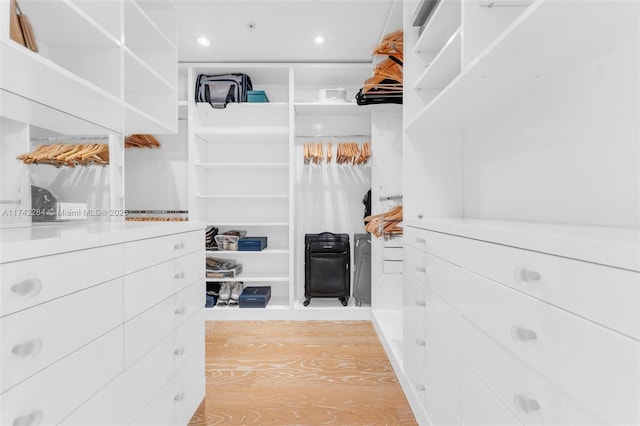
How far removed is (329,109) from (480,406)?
267cm

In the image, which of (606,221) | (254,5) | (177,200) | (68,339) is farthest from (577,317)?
(177,200)

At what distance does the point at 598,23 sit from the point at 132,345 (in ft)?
5.38

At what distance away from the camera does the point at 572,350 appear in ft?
1.93

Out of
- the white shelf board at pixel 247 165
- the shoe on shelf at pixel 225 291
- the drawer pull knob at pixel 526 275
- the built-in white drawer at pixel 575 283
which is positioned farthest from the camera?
the shoe on shelf at pixel 225 291

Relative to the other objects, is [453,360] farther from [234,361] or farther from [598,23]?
[234,361]

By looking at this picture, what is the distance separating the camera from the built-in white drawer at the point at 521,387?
0.59 m

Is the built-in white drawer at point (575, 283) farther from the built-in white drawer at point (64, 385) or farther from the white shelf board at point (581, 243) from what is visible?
the built-in white drawer at point (64, 385)

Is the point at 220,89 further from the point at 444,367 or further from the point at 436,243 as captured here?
the point at 444,367

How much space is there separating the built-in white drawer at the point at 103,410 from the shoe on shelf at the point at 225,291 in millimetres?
2069

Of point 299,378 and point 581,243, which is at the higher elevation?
point 581,243

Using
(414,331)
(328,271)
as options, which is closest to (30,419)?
(414,331)

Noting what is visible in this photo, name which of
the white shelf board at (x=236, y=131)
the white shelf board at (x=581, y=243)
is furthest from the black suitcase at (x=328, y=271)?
the white shelf board at (x=581, y=243)

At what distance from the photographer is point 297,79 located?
316cm

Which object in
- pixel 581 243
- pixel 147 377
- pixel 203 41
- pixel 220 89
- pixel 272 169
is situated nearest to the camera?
pixel 581 243
